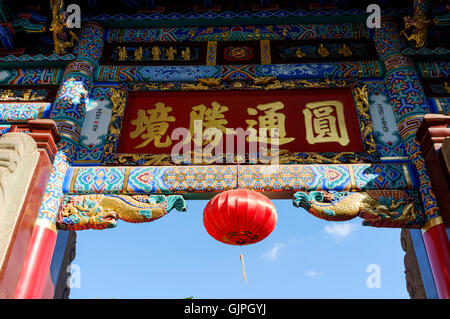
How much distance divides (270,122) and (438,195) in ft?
6.03

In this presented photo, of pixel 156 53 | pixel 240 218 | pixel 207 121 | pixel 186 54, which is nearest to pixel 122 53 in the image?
pixel 156 53

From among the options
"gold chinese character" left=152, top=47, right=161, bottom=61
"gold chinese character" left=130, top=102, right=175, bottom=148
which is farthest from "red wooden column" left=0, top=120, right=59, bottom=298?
"gold chinese character" left=152, top=47, right=161, bottom=61

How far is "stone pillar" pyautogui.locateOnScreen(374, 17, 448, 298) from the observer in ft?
12.7

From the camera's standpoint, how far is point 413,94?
4.68 m

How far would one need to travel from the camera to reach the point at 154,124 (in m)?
4.89

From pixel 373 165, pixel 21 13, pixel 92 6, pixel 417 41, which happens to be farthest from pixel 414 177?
pixel 21 13

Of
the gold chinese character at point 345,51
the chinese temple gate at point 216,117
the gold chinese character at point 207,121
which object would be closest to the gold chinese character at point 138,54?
the chinese temple gate at point 216,117

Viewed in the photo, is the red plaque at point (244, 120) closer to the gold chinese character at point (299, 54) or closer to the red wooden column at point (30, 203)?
the gold chinese character at point (299, 54)

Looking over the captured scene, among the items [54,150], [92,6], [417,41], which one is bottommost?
[54,150]

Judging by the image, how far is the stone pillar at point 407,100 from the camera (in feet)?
12.7

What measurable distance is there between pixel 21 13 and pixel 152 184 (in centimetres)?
318

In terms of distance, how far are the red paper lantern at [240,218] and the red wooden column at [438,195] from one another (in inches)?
54.4

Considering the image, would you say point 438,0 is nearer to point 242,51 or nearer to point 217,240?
point 242,51

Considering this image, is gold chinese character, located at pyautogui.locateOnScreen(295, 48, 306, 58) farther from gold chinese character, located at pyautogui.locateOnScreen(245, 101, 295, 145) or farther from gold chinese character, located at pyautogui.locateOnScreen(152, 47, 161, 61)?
gold chinese character, located at pyautogui.locateOnScreen(152, 47, 161, 61)
